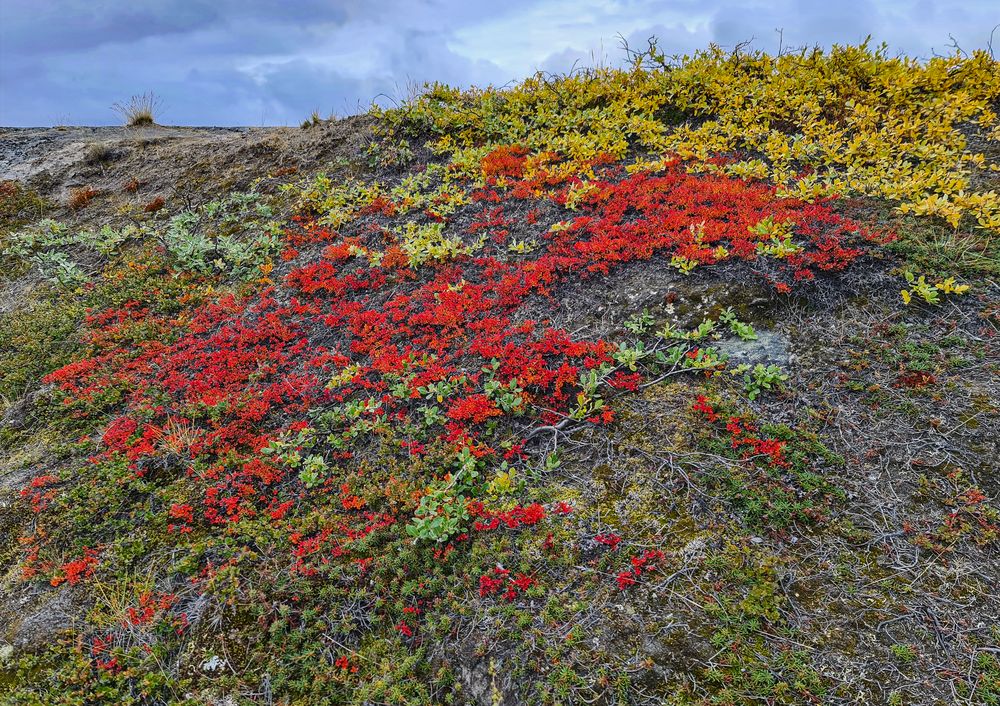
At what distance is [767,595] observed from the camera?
4332 millimetres

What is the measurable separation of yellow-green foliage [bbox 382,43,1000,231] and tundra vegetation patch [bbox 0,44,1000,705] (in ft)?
0.30

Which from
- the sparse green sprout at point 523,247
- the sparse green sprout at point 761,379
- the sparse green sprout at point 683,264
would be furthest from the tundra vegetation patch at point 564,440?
the sparse green sprout at point 523,247

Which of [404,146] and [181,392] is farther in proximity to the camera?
[404,146]

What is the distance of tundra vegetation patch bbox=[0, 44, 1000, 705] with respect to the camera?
4.35 m

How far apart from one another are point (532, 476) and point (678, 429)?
1611mm

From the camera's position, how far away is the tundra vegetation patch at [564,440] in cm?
435

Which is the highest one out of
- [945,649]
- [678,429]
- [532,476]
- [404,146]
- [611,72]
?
[611,72]

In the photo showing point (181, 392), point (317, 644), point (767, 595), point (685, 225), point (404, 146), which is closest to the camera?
point (767, 595)

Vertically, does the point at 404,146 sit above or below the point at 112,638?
above

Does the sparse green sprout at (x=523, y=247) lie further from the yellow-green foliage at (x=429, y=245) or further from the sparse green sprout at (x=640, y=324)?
the sparse green sprout at (x=640, y=324)

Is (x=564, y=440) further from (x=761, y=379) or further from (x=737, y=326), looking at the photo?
(x=737, y=326)

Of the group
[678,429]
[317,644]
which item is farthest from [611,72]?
[317,644]

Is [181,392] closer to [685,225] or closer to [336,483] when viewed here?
[336,483]

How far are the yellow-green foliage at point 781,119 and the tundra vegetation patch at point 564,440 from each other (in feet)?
0.30
